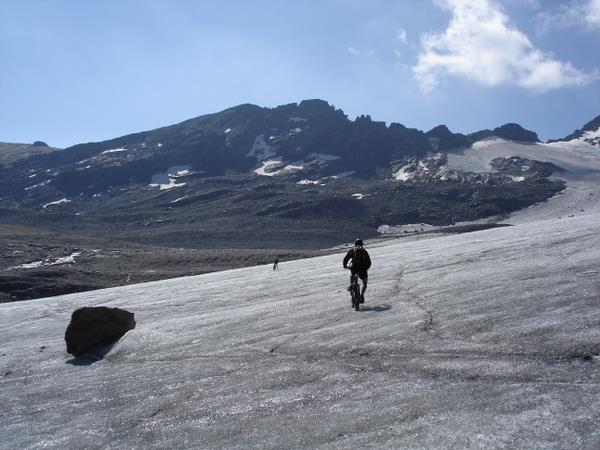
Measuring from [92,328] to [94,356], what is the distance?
48.1 inches

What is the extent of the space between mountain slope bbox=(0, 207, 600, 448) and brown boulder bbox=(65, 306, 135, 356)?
55 cm

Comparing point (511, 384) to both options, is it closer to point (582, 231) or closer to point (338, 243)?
point (582, 231)

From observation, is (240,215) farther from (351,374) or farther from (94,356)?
(351,374)

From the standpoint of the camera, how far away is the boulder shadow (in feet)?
50.6

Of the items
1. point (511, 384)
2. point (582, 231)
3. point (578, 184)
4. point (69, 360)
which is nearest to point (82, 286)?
point (69, 360)

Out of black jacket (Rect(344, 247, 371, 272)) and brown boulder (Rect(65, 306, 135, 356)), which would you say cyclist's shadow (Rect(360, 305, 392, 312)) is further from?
brown boulder (Rect(65, 306, 135, 356))

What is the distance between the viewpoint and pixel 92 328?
16.9 metres

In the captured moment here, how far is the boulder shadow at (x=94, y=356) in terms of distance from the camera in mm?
15427

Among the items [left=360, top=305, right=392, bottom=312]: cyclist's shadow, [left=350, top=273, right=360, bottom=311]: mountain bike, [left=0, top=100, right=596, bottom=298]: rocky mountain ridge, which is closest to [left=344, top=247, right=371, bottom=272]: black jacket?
[left=350, top=273, right=360, bottom=311]: mountain bike

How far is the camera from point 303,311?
17531mm

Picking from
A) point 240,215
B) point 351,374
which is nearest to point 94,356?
point 351,374

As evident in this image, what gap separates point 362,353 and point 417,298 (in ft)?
18.3

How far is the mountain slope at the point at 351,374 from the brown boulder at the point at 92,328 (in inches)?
21.6

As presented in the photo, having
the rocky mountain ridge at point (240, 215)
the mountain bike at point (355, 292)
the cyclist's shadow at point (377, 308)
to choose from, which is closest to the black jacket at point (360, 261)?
the mountain bike at point (355, 292)
